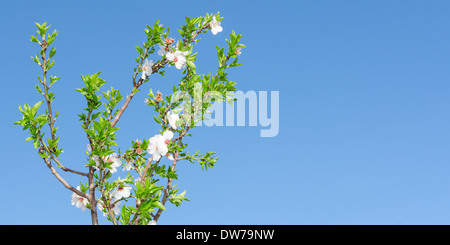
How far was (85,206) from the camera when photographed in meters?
4.43

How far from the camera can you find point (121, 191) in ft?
13.7

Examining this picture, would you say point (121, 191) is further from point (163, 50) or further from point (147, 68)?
point (163, 50)

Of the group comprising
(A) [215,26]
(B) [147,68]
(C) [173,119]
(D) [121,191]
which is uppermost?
(A) [215,26]

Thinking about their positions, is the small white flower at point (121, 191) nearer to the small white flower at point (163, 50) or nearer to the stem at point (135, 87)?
the stem at point (135, 87)

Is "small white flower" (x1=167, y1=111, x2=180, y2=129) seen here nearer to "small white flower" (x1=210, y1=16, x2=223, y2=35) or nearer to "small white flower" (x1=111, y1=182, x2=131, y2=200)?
"small white flower" (x1=111, y1=182, x2=131, y2=200)

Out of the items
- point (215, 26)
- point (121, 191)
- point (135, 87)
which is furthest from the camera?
point (215, 26)

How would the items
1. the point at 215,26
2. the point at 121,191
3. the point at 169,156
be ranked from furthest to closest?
the point at 215,26
the point at 169,156
the point at 121,191

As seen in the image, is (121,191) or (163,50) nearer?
(121,191)

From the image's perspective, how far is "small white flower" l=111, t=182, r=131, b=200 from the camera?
417 centimetres

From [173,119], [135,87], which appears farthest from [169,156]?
[135,87]
